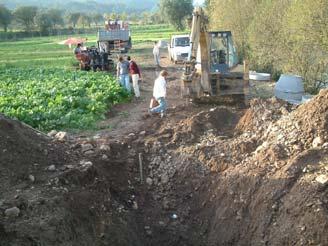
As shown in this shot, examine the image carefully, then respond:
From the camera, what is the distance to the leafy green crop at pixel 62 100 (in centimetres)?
1404

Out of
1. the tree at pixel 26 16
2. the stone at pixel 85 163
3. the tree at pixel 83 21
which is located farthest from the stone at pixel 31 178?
the tree at pixel 83 21

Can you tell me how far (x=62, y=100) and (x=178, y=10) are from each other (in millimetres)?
50246

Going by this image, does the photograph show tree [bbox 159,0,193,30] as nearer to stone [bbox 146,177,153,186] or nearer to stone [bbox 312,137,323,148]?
stone [bbox 146,177,153,186]

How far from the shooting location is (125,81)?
18797mm

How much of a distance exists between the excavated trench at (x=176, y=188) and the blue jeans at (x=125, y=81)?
7.77 meters

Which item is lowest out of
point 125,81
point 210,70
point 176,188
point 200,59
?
point 176,188

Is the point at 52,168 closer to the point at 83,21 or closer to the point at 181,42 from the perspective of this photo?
the point at 181,42

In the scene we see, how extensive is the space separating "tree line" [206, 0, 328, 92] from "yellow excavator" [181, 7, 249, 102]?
3.18 m

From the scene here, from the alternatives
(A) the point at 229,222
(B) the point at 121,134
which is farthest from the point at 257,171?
(B) the point at 121,134

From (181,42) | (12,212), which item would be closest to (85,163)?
(12,212)

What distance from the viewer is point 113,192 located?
902cm

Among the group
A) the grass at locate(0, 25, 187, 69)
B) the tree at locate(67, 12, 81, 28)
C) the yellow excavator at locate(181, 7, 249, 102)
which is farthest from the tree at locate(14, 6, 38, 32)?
the yellow excavator at locate(181, 7, 249, 102)

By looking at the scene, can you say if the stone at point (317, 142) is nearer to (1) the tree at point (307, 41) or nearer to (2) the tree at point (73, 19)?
(1) the tree at point (307, 41)

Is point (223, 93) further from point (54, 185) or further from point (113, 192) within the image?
point (54, 185)
